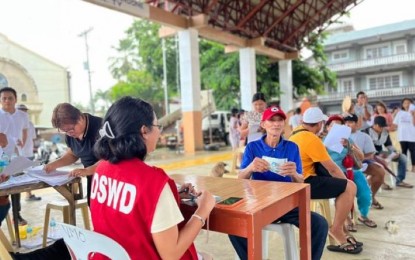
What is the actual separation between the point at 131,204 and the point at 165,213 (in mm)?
124

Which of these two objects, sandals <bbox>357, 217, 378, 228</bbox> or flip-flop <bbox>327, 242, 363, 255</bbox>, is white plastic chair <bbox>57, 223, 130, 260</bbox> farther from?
sandals <bbox>357, 217, 378, 228</bbox>

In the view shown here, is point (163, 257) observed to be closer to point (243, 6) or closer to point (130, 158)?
point (130, 158)

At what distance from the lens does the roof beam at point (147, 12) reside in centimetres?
874

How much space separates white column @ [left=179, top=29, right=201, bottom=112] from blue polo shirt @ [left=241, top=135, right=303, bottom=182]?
8.97 meters

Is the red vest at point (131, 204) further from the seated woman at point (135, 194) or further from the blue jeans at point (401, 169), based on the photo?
the blue jeans at point (401, 169)

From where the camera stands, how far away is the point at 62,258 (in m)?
1.76

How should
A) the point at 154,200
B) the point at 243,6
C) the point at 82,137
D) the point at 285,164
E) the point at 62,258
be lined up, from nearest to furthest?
the point at 154,200 < the point at 62,258 < the point at 285,164 < the point at 82,137 < the point at 243,6

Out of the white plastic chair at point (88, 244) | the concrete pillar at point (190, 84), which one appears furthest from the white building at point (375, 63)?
the white plastic chair at point (88, 244)

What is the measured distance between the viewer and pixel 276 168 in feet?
7.51

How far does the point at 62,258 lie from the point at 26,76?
2284 cm

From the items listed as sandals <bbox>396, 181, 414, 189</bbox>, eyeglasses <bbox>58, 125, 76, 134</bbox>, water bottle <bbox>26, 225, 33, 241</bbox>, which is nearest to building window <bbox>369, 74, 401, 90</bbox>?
sandals <bbox>396, 181, 414, 189</bbox>

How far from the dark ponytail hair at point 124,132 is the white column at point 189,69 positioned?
1008 centimetres

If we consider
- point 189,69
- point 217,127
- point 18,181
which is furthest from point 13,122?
point 217,127

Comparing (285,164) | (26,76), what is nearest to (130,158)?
(285,164)
